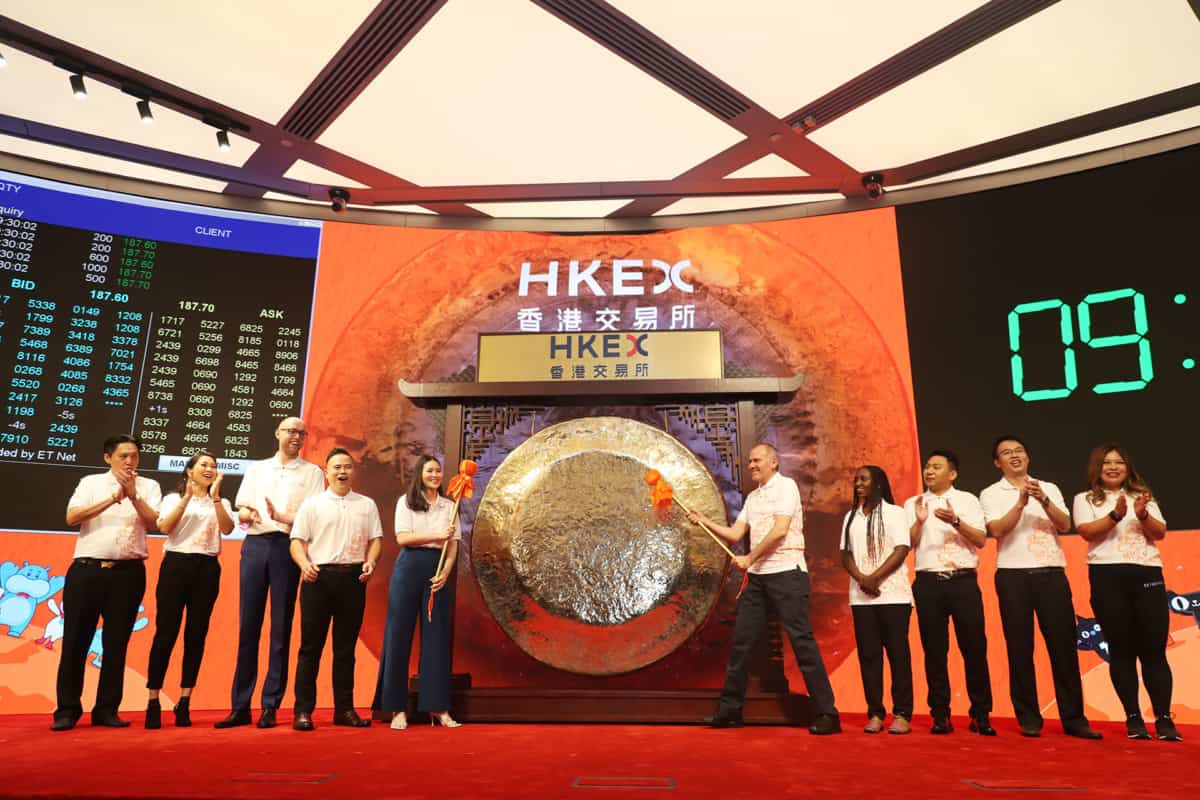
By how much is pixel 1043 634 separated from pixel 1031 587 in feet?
0.64

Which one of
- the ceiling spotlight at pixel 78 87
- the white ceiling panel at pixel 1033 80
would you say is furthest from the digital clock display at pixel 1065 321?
the ceiling spotlight at pixel 78 87

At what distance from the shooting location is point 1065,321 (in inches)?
176

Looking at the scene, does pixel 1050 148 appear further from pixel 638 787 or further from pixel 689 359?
pixel 638 787

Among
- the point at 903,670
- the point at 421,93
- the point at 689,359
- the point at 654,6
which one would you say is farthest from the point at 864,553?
the point at 421,93

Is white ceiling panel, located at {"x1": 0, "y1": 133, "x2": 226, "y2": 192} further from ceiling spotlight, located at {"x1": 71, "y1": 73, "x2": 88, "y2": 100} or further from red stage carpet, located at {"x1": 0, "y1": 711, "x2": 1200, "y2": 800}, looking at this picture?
red stage carpet, located at {"x1": 0, "y1": 711, "x2": 1200, "y2": 800}

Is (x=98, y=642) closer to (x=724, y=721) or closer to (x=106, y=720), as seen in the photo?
(x=106, y=720)

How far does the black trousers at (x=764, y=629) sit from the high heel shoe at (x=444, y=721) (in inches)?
46.3

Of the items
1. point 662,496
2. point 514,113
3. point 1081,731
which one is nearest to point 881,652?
point 1081,731

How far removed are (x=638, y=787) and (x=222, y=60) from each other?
376cm

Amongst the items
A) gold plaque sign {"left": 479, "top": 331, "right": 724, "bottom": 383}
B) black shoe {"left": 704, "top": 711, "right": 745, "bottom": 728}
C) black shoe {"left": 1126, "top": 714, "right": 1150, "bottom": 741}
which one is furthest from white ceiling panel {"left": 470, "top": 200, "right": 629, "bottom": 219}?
black shoe {"left": 1126, "top": 714, "right": 1150, "bottom": 741}

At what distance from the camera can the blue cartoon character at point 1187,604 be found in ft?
12.9

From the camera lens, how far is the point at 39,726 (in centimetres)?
354

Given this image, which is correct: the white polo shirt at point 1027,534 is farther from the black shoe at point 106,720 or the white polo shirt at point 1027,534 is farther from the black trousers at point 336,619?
the black shoe at point 106,720

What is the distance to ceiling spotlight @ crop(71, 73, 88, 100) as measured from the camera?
399 centimetres
